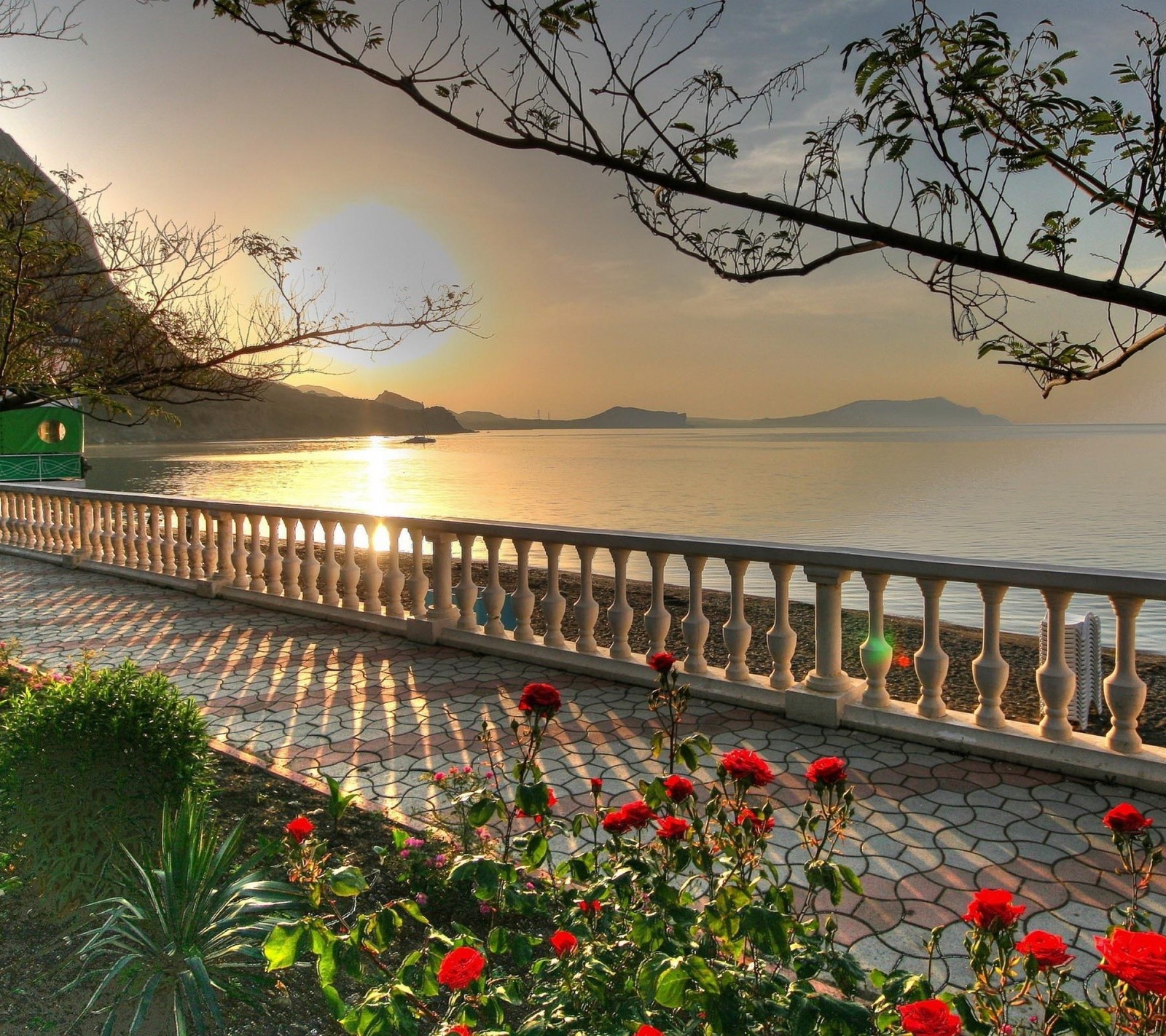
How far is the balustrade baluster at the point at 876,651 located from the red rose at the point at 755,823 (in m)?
3.31

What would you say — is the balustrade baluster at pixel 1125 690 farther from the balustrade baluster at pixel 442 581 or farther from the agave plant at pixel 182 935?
the balustrade baluster at pixel 442 581

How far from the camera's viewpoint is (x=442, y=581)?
8.05 metres

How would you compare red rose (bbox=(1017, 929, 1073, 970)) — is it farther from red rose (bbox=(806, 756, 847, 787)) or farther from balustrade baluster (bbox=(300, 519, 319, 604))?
balustrade baluster (bbox=(300, 519, 319, 604))

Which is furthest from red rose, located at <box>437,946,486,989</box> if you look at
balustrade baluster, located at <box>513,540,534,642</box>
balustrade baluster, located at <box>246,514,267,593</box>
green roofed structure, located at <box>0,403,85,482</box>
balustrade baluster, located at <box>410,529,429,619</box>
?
green roofed structure, located at <box>0,403,85,482</box>

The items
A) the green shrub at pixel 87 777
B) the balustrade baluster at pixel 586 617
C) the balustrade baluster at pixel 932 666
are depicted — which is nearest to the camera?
the green shrub at pixel 87 777

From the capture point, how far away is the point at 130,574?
39.3 feet

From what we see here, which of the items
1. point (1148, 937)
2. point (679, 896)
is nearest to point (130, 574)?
point (679, 896)

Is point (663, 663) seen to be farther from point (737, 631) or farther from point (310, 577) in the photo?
point (310, 577)

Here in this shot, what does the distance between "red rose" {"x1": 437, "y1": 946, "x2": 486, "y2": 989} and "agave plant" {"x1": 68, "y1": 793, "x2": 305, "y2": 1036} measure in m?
1.12

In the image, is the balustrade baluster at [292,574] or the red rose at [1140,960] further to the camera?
the balustrade baluster at [292,574]

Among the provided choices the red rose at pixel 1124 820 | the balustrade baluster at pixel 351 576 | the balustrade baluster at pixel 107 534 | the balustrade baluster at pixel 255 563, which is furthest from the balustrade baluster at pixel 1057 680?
the balustrade baluster at pixel 107 534

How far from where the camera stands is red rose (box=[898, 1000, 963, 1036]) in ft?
4.74

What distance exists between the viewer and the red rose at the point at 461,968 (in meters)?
1.72

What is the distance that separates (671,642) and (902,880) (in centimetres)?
633
